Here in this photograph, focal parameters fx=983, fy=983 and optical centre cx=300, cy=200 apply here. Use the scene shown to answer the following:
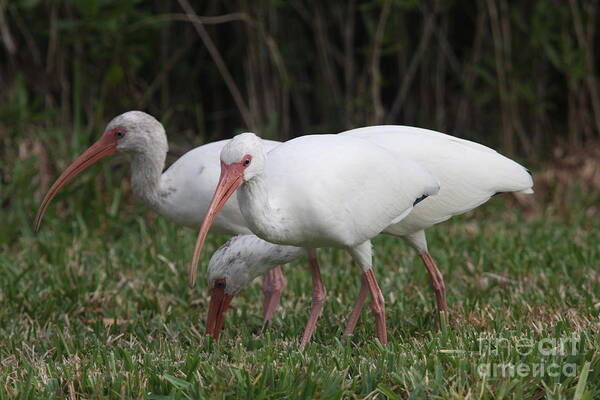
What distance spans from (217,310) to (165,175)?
36.2 inches

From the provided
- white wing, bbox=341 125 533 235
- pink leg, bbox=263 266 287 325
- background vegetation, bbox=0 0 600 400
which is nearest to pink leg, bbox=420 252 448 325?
background vegetation, bbox=0 0 600 400

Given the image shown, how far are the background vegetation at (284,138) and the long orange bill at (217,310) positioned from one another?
0.09 metres

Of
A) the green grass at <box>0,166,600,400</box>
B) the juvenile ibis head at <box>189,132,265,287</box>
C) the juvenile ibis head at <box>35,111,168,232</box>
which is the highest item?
the juvenile ibis head at <box>189,132,265,287</box>

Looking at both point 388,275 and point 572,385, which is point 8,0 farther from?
point 572,385

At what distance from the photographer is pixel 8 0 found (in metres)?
7.04

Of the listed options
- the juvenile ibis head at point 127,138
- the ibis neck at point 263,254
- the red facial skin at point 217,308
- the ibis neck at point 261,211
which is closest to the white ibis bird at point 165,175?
the juvenile ibis head at point 127,138

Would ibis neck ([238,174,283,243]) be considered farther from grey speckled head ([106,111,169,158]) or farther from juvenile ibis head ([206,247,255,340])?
grey speckled head ([106,111,169,158])

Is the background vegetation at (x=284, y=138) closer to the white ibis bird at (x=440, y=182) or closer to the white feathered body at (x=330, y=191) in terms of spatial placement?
the white ibis bird at (x=440, y=182)

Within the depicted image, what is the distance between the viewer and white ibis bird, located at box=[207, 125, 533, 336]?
395 cm

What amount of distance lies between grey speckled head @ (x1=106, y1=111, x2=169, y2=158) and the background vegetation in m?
0.70

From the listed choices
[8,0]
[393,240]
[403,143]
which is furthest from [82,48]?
[403,143]

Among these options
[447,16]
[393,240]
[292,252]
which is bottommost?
[393,240]

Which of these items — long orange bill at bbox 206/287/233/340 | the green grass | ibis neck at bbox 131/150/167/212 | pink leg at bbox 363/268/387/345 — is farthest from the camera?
ibis neck at bbox 131/150/167/212

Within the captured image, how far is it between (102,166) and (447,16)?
348cm
